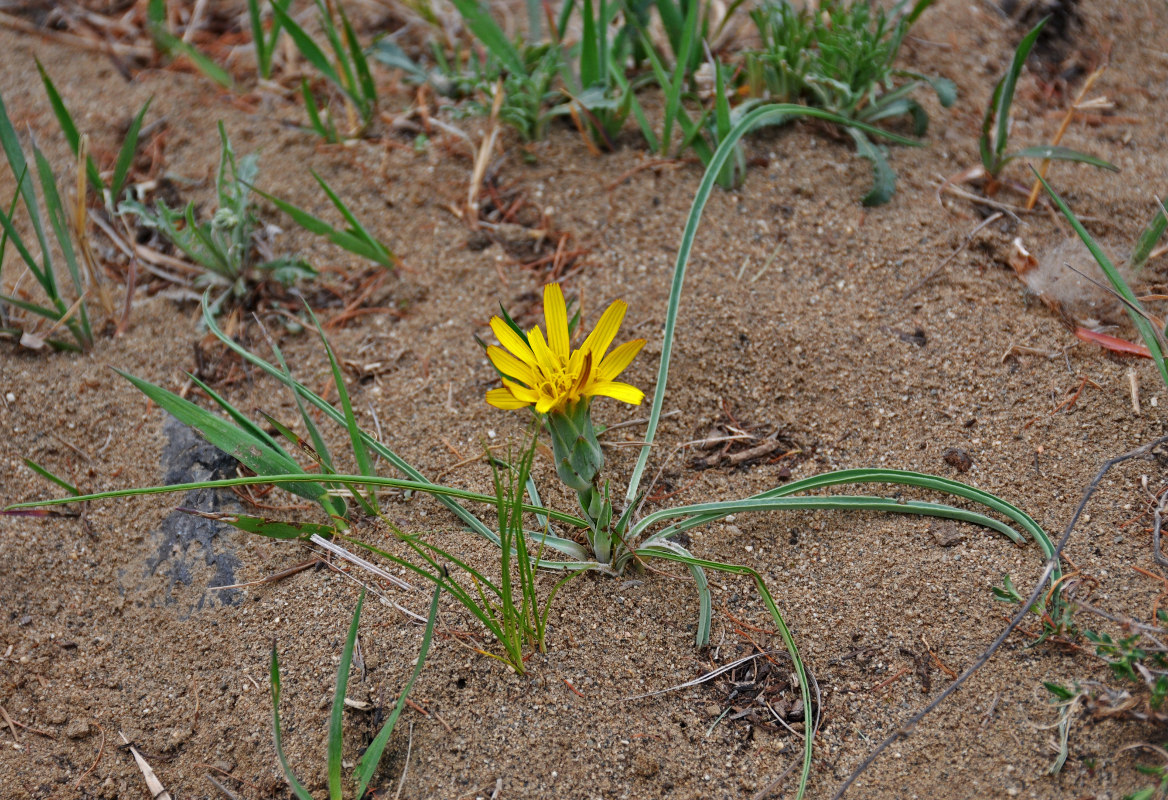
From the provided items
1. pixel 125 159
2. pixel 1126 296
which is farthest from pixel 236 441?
pixel 1126 296

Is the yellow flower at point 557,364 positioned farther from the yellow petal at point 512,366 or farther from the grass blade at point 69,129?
the grass blade at point 69,129

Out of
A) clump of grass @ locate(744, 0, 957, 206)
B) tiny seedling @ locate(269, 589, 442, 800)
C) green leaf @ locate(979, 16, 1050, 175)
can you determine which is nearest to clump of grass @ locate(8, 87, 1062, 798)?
tiny seedling @ locate(269, 589, 442, 800)

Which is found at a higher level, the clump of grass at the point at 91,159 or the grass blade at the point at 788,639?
the clump of grass at the point at 91,159

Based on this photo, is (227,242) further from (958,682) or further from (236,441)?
(958,682)

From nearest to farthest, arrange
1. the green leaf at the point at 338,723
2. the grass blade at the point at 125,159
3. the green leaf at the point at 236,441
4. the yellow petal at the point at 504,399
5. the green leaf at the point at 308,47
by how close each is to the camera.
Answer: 1. the green leaf at the point at 338,723
2. the yellow petal at the point at 504,399
3. the green leaf at the point at 236,441
4. the grass blade at the point at 125,159
5. the green leaf at the point at 308,47

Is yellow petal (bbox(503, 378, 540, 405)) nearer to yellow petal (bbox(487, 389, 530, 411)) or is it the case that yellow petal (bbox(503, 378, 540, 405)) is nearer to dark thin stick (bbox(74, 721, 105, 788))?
yellow petal (bbox(487, 389, 530, 411))

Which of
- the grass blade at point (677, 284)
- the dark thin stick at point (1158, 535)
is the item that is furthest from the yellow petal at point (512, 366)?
the dark thin stick at point (1158, 535)

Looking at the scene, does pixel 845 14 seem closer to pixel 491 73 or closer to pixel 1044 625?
pixel 491 73

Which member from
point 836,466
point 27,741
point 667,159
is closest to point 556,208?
point 667,159

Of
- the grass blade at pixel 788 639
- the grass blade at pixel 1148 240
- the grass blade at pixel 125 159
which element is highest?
the grass blade at pixel 125 159
